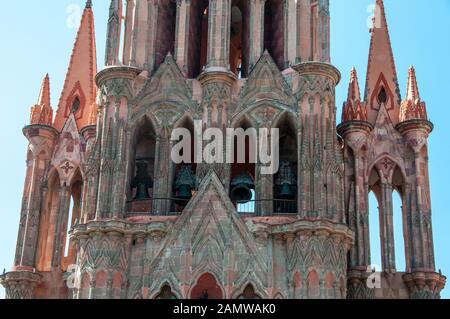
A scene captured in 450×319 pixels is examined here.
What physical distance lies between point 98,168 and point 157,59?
16.7 feet

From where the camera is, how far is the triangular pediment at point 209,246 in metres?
32.8

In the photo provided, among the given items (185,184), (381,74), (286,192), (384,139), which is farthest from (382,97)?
(185,184)

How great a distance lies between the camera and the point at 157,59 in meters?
37.9

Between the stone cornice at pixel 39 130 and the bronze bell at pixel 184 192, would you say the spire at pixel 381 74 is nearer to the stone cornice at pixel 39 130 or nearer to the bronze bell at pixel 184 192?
the bronze bell at pixel 184 192

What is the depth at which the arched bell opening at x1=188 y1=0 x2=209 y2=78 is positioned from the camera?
1525 inches

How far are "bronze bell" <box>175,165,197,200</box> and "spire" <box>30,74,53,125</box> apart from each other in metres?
6.13

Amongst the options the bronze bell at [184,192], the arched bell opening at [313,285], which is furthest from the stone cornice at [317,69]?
the arched bell opening at [313,285]

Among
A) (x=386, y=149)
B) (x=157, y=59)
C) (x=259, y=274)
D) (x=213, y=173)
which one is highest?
→ (x=157, y=59)

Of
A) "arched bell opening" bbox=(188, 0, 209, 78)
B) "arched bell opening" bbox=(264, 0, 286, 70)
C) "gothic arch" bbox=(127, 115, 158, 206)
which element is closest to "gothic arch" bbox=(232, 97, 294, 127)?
A: "arched bell opening" bbox=(264, 0, 286, 70)

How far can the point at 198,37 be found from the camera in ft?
132
